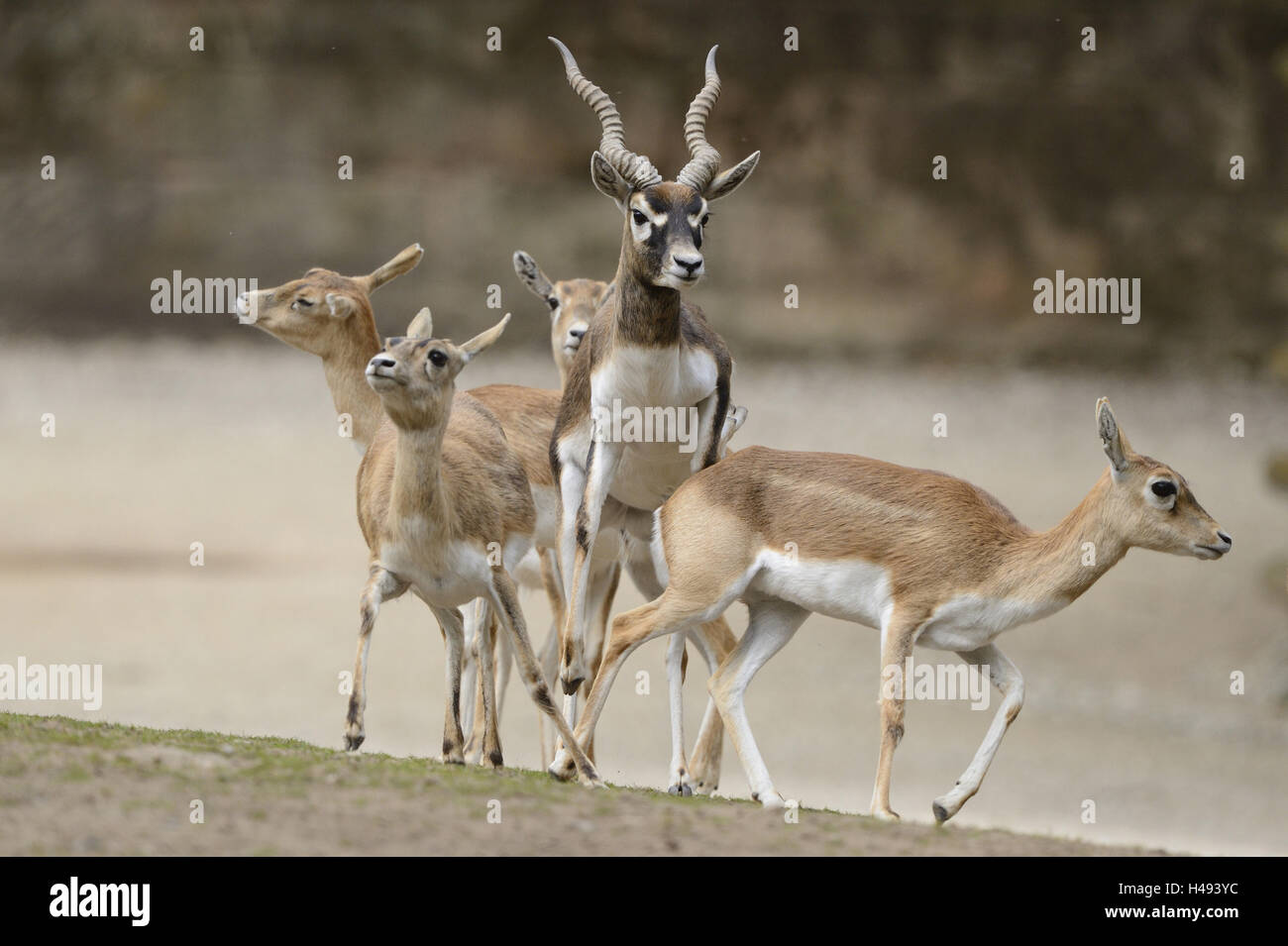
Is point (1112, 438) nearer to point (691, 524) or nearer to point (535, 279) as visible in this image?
point (691, 524)

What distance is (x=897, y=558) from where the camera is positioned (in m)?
10.2

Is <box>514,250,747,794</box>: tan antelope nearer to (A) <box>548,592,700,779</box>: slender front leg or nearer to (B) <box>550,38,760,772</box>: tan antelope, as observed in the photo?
(B) <box>550,38,760,772</box>: tan antelope

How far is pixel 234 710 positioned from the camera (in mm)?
22844

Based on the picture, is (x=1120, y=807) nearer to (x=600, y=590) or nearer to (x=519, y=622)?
(x=600, y=590)

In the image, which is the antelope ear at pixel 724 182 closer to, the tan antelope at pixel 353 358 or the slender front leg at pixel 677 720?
the tan antelope at pixel 353 358

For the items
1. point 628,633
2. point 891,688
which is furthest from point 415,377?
point 891,688

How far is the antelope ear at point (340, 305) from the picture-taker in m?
12.6

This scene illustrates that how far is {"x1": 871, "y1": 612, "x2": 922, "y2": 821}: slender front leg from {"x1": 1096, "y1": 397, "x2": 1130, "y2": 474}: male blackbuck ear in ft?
4.36

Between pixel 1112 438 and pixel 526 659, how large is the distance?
3.25m

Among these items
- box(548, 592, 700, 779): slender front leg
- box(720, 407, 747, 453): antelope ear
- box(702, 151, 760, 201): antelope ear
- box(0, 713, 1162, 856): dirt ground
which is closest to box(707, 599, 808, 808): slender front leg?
box(548, 592, 700, 779): slender front leg

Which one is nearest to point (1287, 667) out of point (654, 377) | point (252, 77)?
point (654, 377)

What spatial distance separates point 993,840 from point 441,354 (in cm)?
353

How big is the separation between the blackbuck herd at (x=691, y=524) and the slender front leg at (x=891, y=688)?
0.05 ft

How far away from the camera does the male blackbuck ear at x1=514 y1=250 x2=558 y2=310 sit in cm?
1396
